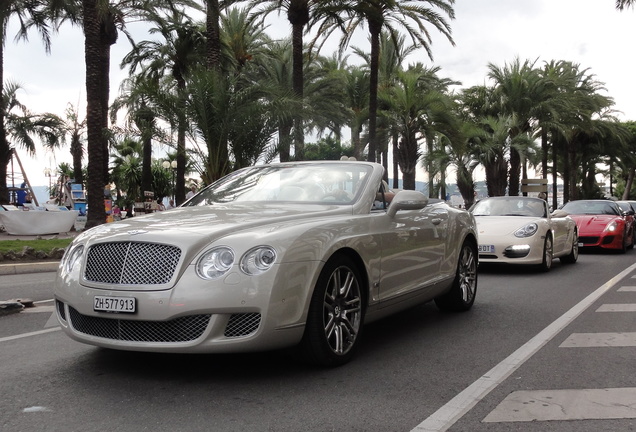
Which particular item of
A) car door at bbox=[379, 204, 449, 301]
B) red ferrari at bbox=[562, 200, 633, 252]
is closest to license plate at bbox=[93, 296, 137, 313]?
car door at bbox=[379, 204, 449, 301]

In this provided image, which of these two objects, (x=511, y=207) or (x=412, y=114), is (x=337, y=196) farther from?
(x=412, y=114)

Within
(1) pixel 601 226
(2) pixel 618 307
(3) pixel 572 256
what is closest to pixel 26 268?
(2) pixel 618 307

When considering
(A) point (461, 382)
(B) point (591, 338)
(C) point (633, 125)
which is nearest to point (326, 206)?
(A) point (461, 382)

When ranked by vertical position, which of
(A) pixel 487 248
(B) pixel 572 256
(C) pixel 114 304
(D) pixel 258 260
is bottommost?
(B) pixel 572 256

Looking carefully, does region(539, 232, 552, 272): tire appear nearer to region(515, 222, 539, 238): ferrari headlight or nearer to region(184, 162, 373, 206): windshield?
region(515, 222, 539, 238): ferrari headlight

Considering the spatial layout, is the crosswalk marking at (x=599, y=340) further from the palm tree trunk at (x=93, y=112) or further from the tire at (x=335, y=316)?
the palm tree trunk at (x=93, y=112)

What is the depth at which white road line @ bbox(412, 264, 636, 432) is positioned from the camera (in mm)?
3674

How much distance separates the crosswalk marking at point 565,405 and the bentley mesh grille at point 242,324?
145 centimetres

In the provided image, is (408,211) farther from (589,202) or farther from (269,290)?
(589,202)

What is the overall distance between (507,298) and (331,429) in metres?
5.45

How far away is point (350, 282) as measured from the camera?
492 cm

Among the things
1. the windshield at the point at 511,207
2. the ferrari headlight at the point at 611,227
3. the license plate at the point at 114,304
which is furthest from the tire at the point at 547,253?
the license plate at the point at 114,304

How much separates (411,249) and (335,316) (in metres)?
1.36

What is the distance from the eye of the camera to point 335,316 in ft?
15.7
